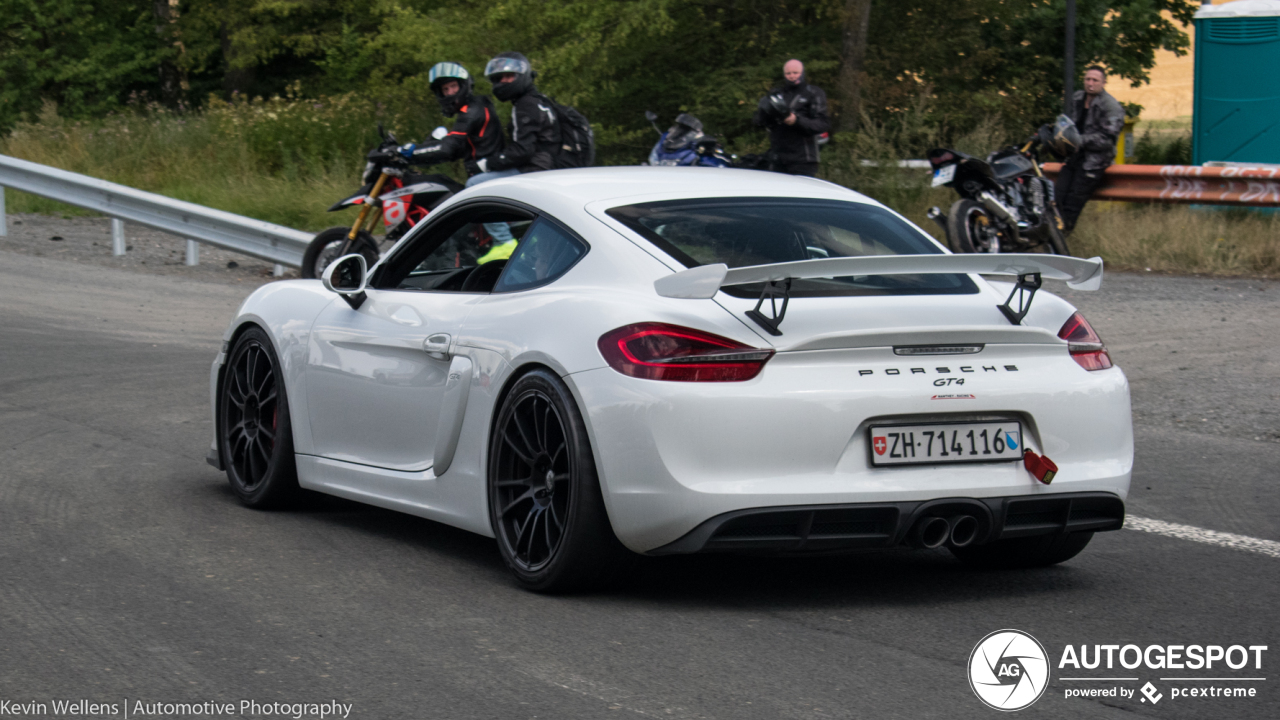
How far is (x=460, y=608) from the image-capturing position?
15.3 ft

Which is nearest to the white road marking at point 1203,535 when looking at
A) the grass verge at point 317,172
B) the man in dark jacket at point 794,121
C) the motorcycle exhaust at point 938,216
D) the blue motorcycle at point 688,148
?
the motorcycle exhaust at point 938,216

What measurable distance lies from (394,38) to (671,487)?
98.2 feet

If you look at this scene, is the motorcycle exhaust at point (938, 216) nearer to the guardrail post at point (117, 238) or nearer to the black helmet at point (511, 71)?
the black helmet at point (511, 71)

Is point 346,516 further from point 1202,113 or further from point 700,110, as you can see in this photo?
point 700,110

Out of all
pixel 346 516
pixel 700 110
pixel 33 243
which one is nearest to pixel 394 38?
pixel 700 110

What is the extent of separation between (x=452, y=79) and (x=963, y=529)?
9262mm

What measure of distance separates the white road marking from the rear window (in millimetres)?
1452

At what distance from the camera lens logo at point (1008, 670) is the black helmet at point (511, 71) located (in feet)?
29.4

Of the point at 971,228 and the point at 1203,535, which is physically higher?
the point at 1203,535

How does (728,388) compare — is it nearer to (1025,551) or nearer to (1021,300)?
(1021,300)

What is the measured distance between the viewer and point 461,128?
13.0 meters

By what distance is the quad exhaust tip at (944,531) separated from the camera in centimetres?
451

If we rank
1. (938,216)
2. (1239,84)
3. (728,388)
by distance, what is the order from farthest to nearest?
(1239,84)
(938,216)
(728,388)

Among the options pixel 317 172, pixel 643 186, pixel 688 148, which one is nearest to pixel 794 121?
pixel 688 148
